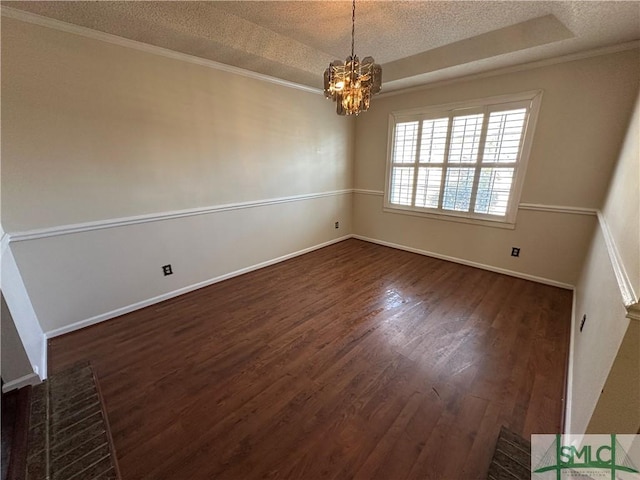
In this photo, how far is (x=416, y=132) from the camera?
12.6ft

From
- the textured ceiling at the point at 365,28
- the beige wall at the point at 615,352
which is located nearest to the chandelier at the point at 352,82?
the textured ceiling at the point at 365,28

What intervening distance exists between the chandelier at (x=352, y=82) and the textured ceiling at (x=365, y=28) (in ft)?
2.10

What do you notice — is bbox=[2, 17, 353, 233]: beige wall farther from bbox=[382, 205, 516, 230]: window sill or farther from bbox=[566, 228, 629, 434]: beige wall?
bbox=[566, 228, 629, 434]: beige wall

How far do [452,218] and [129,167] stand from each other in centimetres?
386

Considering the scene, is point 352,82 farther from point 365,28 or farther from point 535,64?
point 535,64

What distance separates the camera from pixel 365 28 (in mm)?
2455

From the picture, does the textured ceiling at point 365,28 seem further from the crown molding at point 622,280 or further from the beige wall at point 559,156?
the crown molding at point 622,280

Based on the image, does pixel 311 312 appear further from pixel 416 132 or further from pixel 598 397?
pixel 416 132

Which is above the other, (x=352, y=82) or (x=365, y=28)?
(x=365, y=28)

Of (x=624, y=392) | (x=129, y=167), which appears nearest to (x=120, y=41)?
(x=129, y=167)

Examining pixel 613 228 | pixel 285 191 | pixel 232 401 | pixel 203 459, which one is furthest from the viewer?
pixel 285 191

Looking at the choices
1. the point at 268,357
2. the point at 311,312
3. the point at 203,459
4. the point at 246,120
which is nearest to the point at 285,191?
the point at 246,120

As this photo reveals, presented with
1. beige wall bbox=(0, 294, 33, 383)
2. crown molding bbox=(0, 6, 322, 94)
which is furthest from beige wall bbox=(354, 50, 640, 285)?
beige wall bbox=(0, 294, 33, 383)

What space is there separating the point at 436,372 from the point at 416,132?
128 inches
